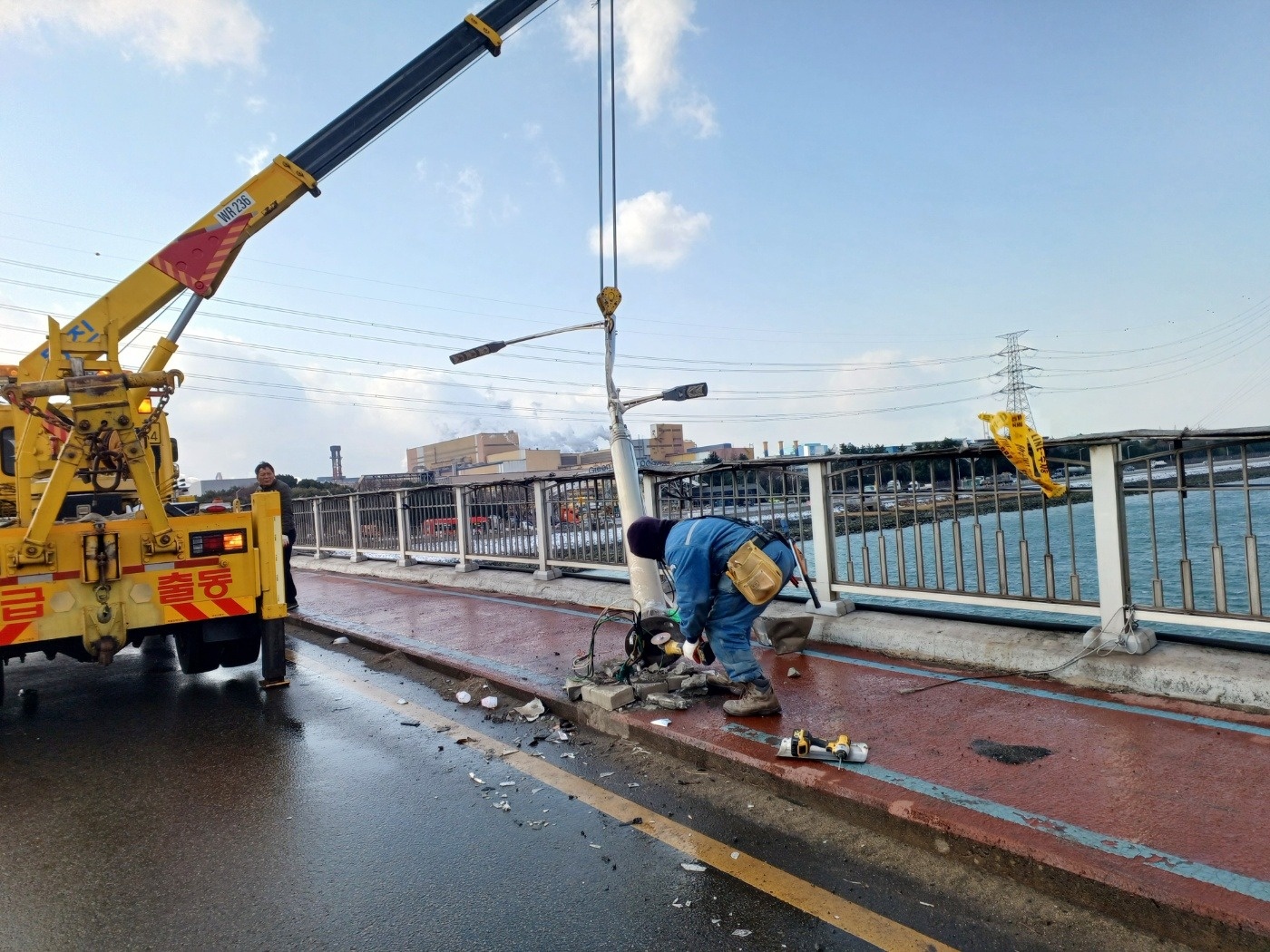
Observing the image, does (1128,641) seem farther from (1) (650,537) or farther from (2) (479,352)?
(2) (479,352)

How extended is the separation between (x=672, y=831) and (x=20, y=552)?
4.55 m

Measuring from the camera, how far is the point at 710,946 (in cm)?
254

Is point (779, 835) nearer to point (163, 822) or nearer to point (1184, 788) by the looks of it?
point (1184, 788)

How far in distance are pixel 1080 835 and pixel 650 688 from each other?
8.46ft

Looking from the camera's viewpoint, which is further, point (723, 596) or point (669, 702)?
point (669, 702)

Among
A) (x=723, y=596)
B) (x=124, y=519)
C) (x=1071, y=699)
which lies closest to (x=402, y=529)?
(x=124, y=519)

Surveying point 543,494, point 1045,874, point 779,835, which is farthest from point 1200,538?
point 543,494

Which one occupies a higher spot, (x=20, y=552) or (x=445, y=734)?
(x=20, y=552)

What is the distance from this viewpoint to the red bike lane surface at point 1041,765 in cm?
269

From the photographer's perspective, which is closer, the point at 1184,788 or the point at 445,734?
the point at 1184,788

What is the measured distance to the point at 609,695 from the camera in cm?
480

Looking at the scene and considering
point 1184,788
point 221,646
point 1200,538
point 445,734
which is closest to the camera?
point 1184,788

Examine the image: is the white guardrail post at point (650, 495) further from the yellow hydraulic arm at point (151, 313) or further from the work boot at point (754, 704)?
the yellow hydraulic arm at point (151, 313)

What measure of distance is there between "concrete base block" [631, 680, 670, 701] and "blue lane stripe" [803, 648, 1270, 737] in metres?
1.41
